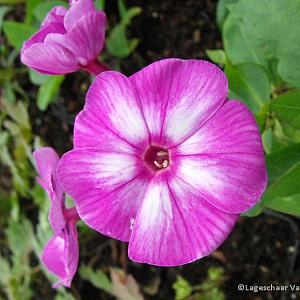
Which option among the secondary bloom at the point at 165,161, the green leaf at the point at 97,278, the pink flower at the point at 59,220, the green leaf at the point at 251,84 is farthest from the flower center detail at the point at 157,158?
the green leaf at the point at 97,278

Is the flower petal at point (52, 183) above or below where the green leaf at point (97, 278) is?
above

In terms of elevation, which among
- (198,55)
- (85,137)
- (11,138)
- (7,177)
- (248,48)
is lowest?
(7,177)

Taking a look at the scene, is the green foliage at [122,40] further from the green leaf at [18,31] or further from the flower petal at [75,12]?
the flower petal at [75,12]

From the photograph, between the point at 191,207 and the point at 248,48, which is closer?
the point at 191,207

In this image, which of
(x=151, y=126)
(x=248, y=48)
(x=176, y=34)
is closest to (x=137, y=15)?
(x=176, y=34)

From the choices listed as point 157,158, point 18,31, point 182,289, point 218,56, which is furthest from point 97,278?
point 157,158

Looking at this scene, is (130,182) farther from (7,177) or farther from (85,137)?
(7,177)

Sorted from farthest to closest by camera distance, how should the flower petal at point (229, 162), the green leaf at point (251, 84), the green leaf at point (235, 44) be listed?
the green leaf at point (235, 44) → the green leaf at point (251, 84) → the flower petal at point (229, 162)
